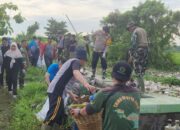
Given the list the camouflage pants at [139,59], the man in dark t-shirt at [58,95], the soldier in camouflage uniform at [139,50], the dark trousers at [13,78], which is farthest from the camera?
the dark trousers at [13,78]

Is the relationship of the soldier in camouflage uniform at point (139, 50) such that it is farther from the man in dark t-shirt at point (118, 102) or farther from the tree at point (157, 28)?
the tree at point (157, 28)

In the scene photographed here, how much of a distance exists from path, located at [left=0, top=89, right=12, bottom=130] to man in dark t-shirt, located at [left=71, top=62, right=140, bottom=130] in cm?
519

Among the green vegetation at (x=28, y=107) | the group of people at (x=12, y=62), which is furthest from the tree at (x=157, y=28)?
the green vegetation at (x=28, y=107)

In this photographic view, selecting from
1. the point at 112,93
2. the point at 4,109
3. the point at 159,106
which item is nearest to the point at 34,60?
the point at 4,109

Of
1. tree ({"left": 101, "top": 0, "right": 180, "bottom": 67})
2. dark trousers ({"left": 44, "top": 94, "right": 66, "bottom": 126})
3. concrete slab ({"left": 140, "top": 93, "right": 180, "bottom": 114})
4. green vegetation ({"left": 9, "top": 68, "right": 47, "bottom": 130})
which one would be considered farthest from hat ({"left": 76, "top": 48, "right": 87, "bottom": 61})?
tree ({"left": 101, "top": 0, "right": 180, "bottom": 67})

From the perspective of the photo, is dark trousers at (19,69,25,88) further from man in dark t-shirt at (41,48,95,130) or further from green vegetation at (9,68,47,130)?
man in dark t-shirt at (41,48,95,130)

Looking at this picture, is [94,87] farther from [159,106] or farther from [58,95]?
[159,106]

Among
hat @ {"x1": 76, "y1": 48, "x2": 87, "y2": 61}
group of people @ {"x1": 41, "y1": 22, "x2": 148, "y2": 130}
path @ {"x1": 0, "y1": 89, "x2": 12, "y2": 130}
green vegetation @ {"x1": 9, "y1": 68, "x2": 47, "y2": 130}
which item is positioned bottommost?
path @ {"x1": 0, "y1": 89, "x2": 12, "y2": 130}

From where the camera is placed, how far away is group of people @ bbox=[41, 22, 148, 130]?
15.6ft

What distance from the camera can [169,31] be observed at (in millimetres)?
32656

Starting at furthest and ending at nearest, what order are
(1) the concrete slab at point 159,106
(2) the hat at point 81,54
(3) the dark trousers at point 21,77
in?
(3) the dark trousers at point 21,77 < (1) the concrete slab at point 159,106 < (2) the hat at point 81,54

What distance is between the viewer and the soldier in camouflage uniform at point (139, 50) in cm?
1105

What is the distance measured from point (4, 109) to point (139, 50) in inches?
151

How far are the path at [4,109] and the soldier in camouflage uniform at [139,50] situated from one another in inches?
134
